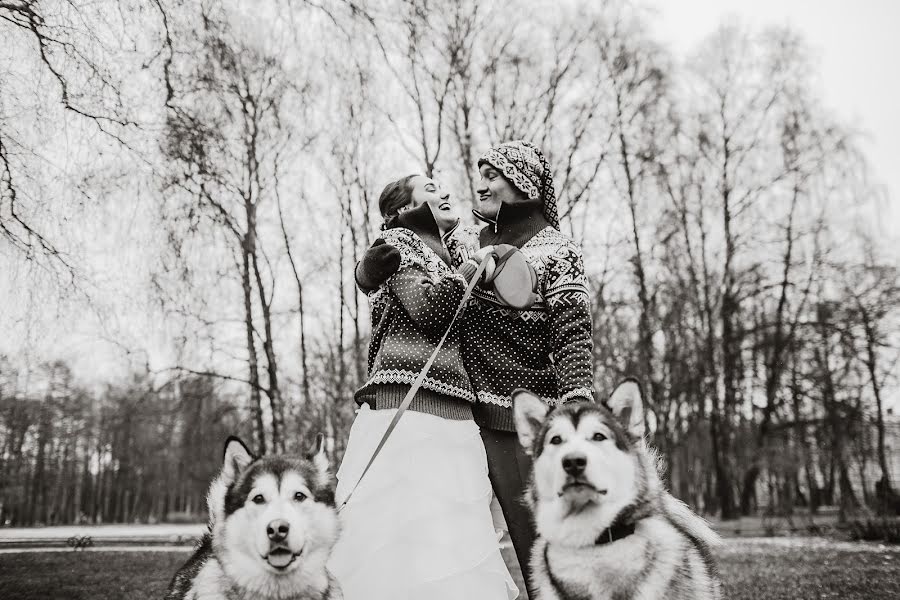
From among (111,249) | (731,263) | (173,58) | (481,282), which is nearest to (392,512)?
(481,282)

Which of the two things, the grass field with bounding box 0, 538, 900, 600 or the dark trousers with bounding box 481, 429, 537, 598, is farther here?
the grass field with bounding box 0, 538, 900, 600

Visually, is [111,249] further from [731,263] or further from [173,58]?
[731,263]

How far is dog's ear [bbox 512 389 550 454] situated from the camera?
8.01 ft

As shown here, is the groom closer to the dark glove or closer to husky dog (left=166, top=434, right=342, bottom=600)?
the dark glove

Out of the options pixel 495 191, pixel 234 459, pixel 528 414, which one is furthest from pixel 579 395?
pixel 234 459

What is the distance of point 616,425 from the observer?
7.58ft

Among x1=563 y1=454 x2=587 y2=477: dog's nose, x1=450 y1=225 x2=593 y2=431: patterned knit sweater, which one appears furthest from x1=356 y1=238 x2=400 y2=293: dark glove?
x1=563 y1=454 x2=587 y2=477: dog's nose

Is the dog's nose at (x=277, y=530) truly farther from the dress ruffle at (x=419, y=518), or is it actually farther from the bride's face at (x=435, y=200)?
the bride's face at (x=435, y=200)

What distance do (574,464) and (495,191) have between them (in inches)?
67.4

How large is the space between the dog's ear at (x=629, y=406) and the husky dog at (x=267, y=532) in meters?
1.27

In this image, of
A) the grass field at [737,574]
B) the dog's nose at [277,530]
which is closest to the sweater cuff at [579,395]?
the dog's nose at [277,530]

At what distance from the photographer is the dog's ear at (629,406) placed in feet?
7.68

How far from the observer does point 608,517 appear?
2.15 meters

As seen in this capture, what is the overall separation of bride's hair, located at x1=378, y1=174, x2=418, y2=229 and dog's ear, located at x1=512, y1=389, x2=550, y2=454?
58.4 inches
